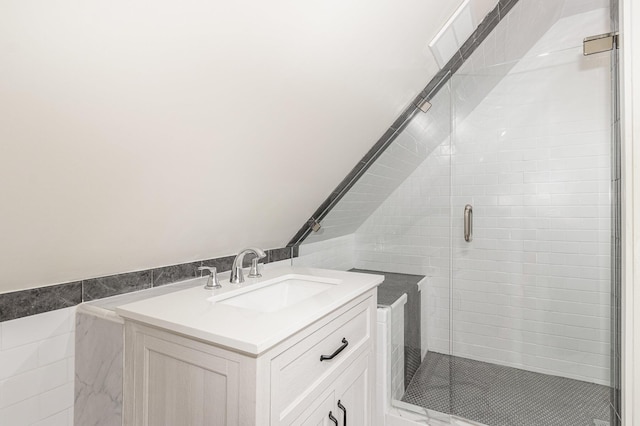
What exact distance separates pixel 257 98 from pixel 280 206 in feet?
2.39

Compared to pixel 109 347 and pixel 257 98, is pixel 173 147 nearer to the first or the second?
pixel 257 98

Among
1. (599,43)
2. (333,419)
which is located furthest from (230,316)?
(599,43)

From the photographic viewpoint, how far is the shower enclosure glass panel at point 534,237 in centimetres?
144

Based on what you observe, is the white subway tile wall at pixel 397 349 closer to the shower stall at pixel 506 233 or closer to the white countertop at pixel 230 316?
the shower stall at pixel 506 233

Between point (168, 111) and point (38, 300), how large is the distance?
0.73 metres

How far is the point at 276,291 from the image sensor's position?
1.51 metres

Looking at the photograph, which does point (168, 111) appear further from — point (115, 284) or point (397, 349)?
point (397, 349)

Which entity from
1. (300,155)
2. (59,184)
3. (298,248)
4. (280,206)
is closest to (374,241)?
(298,248)

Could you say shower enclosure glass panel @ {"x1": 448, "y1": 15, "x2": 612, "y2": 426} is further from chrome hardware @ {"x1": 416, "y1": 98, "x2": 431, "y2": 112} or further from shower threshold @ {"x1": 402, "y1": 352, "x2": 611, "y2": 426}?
chrome hardware @ {"x1": 416, "y1": 98, "x2": 431, "y2": 112}

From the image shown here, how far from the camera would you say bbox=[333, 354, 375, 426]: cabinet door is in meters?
1.15

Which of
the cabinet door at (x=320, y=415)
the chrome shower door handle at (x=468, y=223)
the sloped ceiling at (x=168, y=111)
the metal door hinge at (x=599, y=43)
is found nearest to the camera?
the sloped ceiling at (x=168, y=111)

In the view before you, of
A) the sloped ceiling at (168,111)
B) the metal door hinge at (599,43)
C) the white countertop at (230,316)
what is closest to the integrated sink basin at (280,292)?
the white countertop at (230,316)

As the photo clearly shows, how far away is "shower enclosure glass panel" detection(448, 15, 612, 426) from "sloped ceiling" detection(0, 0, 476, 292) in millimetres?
512

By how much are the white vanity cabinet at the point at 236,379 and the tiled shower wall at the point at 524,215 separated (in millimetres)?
873
